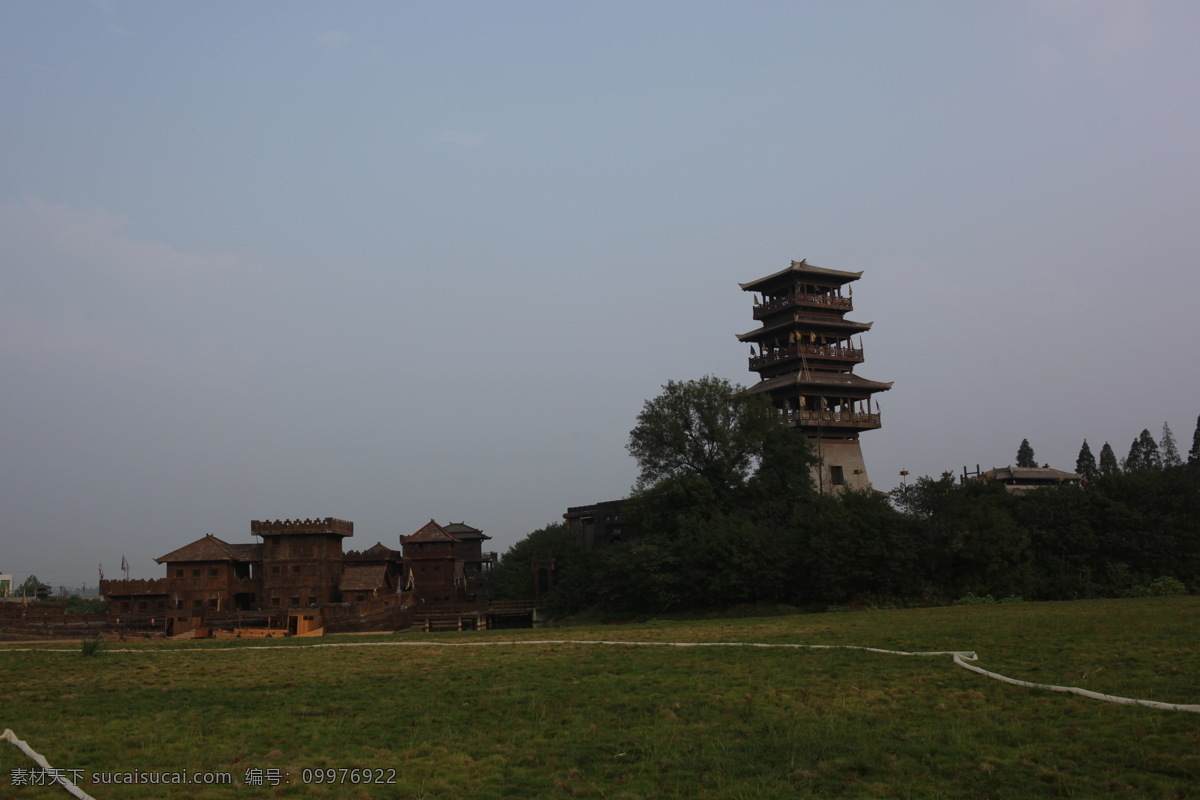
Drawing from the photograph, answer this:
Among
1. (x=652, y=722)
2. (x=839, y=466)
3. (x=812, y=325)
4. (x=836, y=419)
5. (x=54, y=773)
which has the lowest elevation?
(x=652, y=722)

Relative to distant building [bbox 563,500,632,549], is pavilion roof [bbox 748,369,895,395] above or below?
above

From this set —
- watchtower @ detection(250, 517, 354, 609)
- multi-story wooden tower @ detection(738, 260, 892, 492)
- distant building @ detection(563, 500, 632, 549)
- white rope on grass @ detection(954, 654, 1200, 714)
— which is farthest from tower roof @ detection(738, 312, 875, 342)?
white rope on grass @ detection(954, 654, 1200, 714)

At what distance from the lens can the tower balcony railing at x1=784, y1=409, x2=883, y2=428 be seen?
205ft

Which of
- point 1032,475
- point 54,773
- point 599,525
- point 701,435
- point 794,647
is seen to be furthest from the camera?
point 1032,475

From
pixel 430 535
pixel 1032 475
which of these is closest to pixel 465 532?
pixel 430 535

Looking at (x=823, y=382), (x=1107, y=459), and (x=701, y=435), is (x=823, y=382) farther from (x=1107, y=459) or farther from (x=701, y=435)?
(x=1107, y=459)

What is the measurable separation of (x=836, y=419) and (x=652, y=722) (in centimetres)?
5365

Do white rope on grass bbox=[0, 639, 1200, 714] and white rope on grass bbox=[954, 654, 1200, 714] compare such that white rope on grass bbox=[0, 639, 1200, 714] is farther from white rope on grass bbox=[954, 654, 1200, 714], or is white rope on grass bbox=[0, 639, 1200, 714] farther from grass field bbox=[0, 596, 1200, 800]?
grass field bbox=[0, 596, 1200, 800]

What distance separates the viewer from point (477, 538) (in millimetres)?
99438

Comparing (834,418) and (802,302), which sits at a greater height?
(802,302)

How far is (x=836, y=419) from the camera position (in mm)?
63656

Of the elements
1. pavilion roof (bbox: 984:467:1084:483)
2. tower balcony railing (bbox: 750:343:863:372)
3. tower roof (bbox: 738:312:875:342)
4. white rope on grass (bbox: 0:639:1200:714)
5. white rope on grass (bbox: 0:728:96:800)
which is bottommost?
white rope on grass (bbox: 0:639:1200:714)

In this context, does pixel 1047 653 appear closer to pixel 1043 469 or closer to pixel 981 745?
pixel 981 745

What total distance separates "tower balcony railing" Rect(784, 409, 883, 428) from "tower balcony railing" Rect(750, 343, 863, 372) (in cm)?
446
